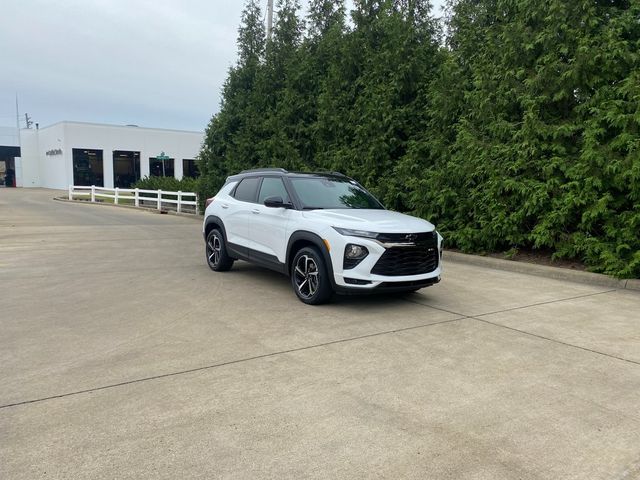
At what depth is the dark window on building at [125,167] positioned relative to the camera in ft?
172

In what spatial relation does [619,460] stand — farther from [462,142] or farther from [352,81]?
[352,81]

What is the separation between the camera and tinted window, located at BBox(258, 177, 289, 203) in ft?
24.9

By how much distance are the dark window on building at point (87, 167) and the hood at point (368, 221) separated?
1964 inches

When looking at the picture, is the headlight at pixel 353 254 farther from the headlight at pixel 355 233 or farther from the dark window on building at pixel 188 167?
the dark window on building at pixel 188 167

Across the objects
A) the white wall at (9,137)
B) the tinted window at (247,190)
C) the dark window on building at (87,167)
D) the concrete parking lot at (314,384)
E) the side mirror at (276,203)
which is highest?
the white wall at (9,137)

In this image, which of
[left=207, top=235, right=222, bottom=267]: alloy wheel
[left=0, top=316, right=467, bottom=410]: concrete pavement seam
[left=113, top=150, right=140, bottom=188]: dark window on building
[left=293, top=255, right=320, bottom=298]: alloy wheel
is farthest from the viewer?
[left=113, top=150, right=140, bottom=188]: dark window on building

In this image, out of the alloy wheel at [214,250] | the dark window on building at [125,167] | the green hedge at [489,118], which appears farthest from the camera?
the dark window on building at [125,167]

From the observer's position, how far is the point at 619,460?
122 inches

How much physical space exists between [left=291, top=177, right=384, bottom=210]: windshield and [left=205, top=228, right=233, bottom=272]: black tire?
2.07 m

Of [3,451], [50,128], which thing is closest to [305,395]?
[3,451]

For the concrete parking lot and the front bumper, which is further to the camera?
the front bumper

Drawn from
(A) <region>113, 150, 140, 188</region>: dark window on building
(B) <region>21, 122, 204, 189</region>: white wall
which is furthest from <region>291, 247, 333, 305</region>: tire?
(A) <region>113, 150, 140, 188</region>: dark window on building

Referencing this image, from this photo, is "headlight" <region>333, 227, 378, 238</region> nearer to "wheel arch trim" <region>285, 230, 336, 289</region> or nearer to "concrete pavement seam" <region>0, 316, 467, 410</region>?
"wheel arch trim" <region>285, 230, 336, 289</region>

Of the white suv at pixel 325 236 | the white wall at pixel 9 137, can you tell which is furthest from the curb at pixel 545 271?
the white wall at pixel 9 137
